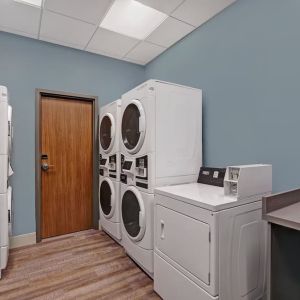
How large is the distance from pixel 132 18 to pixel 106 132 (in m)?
1.34

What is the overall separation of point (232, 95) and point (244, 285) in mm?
1581

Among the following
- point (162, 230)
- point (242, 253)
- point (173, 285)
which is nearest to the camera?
point (242, 253)

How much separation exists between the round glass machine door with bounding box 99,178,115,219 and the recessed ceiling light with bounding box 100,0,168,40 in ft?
6.03

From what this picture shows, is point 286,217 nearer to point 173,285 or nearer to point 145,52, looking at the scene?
point 173,285

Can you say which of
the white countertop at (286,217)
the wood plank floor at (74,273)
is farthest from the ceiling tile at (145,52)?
the wood plank floor at (74,273)

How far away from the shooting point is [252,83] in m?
1.86

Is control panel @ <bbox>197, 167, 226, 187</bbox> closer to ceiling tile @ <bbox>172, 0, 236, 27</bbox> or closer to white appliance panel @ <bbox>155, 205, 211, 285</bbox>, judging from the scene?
white appliance panel @ <bbox>155, 205, 211, 285</bbox>

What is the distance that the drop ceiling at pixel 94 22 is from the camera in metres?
2.05

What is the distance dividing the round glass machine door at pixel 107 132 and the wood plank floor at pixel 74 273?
4.06 feet

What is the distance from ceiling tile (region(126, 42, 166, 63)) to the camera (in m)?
2.87

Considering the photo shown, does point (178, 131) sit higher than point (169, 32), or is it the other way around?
point (169, 32)

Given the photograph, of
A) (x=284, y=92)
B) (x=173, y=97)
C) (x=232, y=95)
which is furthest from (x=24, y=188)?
(x=284, y=92)

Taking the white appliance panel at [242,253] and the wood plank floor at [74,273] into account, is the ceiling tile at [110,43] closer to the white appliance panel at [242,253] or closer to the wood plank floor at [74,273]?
the white appliance panel at [242,253]

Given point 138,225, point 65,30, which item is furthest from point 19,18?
point 138,225
